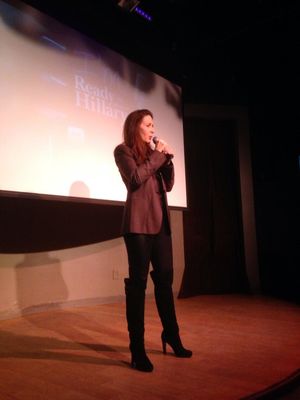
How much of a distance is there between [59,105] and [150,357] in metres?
1.74

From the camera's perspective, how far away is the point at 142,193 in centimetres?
156

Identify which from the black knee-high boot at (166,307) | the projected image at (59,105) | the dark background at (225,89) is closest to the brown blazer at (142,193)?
the black knee-high boot at (166,307)

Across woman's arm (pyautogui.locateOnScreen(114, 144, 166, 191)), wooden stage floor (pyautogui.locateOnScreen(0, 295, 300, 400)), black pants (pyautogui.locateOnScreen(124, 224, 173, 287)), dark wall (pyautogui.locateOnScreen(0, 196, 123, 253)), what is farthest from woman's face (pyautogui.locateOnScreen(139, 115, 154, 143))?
dark wall (pyautogui.locateOnScreen(0, 196, 123, 253))

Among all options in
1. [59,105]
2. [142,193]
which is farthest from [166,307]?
[59,105]

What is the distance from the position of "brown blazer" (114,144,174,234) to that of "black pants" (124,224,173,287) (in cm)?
5

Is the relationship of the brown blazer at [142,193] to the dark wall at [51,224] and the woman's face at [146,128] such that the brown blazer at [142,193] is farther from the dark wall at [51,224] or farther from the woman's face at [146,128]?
the dark wall at [51,224]

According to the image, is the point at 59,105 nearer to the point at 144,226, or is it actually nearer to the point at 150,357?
the point at 144,226

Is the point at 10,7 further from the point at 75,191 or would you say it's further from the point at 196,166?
the point at 196,166

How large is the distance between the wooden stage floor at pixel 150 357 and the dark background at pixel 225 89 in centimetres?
81

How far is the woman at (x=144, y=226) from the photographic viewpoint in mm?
1479

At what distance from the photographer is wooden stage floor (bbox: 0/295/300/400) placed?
127 centimetres

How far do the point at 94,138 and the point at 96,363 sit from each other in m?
1.65

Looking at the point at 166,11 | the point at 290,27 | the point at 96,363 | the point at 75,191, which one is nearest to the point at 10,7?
the point at 75,191

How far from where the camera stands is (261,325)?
2301 mm
